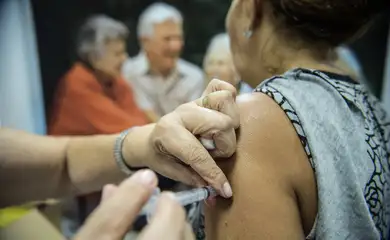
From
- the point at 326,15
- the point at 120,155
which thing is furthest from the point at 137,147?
the point at 326,15

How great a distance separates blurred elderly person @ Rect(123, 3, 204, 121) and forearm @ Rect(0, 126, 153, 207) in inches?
9.3

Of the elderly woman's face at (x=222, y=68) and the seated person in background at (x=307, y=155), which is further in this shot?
the elderly woman's face at (x=222, y=68)

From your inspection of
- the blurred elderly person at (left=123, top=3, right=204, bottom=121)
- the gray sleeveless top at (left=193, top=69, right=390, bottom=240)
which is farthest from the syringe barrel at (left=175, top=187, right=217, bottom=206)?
the blurred elderly person at (left=123, top=3, right=204, bottom=121)

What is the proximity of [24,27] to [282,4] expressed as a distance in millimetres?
636

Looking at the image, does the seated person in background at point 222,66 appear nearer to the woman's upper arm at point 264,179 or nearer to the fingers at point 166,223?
the woman's upper arm at point 264,179

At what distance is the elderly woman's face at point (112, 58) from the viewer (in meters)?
1.46

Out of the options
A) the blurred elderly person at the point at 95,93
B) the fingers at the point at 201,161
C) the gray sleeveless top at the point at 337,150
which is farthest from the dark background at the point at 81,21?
the fingers at the point at 201,161

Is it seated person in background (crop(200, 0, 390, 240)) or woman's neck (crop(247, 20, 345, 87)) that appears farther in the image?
woman's neck (crop(247, 20, 345, 87))

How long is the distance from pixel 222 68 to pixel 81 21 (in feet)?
2.26

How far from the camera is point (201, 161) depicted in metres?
0.64

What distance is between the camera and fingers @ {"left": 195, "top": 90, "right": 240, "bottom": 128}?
0.64 metres

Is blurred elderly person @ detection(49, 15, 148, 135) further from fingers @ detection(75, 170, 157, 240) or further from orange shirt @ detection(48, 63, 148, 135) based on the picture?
fingers @ detection(75, 170, 157, 240)

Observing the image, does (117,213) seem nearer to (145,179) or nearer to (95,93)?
(145,179)

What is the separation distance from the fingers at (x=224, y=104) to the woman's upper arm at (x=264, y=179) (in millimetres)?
22
